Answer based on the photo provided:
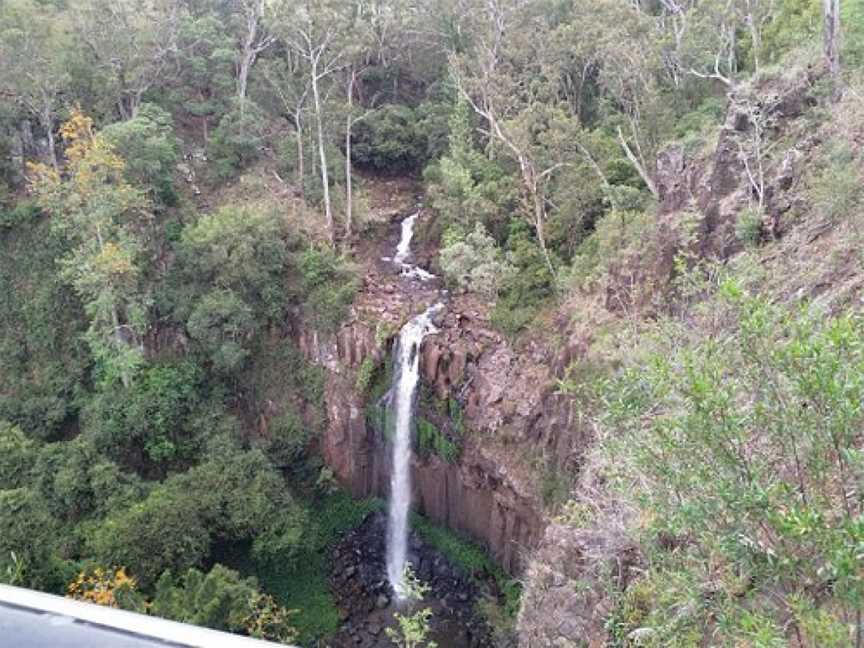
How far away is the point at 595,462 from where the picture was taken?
10.8 m

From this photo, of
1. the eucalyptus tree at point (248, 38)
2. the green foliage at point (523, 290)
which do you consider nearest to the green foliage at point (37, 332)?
the eucalyptus tree at point (248, 38)

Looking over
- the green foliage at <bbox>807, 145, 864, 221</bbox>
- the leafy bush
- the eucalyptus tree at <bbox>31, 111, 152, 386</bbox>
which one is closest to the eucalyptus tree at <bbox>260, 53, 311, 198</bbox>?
the eucalyptus tree at <bbox>31, 111, 152, 386</bbox>

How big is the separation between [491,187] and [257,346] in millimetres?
8614

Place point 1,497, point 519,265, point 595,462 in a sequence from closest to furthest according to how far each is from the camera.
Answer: point 595,462 → point 1,497 → point 519,265

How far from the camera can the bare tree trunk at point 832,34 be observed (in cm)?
1328

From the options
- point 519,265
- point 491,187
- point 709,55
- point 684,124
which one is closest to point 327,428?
point 519,265

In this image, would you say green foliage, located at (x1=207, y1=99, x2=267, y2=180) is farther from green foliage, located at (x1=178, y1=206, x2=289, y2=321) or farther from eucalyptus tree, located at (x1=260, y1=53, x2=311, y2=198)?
green foliage, located at (x1=178, y1=206, x2=289, y2=321)

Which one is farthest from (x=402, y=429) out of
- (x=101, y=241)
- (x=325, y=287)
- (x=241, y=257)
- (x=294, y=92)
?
(x=294, y=92)

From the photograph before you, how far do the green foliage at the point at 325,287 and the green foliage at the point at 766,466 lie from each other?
14688 mm

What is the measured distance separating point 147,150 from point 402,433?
1195cm

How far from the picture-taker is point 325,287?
19922 millimetres

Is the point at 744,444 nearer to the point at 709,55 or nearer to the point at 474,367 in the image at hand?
the point at 474,367

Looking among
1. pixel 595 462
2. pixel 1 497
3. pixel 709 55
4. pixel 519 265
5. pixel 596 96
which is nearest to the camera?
pixel 595 462

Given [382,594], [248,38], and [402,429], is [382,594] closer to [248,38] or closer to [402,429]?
[402,429]
